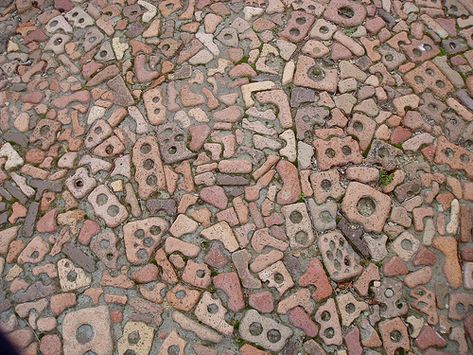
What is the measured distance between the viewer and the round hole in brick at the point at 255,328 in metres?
2.66

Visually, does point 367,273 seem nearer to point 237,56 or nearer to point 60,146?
point 237,56

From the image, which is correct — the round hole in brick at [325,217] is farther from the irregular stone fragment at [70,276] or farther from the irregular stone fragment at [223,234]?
the irregular stone fragment at [70,276]

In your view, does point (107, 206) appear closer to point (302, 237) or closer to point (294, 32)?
point (302, 237)

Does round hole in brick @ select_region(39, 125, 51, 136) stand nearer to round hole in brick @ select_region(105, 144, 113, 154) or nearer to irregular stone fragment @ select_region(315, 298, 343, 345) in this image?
round hole in brick @ select_region(105, 144, 113, 154)

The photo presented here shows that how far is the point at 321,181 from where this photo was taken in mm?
3010

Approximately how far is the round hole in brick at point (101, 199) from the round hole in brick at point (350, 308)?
4.74 ft

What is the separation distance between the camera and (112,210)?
2994 mm

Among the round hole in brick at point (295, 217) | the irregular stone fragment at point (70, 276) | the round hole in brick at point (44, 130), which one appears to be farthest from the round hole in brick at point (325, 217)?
the round hole in brick at point (44, 130)

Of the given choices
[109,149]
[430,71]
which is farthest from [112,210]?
[430,71]

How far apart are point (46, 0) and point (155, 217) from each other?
2.07 meters

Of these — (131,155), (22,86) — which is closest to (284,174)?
(131,155)

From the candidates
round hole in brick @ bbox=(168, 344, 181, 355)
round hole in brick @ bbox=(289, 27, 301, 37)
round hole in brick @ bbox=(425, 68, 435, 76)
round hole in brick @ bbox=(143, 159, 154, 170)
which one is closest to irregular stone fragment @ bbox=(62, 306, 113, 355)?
round hole in brick @ bbox=(168, 344, 181, 355)

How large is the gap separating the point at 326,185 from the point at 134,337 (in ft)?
4.32

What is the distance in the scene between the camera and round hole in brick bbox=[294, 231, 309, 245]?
113 inches
